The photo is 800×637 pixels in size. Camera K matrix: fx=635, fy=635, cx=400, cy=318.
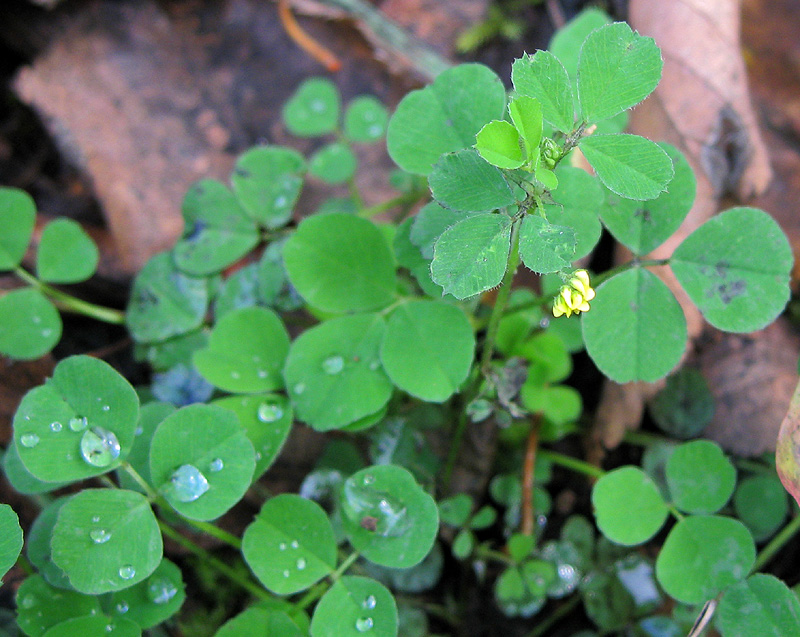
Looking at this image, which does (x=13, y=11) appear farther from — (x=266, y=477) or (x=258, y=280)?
(x=266, y=477)

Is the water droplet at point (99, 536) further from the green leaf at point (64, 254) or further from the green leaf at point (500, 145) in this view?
the green leaf at point (500, 145)

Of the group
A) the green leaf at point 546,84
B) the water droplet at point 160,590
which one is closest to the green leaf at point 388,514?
the water droplet at point 160,590

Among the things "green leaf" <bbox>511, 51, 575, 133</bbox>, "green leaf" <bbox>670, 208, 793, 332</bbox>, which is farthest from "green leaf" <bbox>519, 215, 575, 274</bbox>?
"green leaf" <bbox>670, 208, 793, 332</bbox>

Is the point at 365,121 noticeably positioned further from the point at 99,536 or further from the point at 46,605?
the point at 46,605

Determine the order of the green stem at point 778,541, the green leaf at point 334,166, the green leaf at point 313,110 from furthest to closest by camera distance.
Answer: the green leaf at point 313,110
the green leaf at point 334,166
the green stem at point 778,541

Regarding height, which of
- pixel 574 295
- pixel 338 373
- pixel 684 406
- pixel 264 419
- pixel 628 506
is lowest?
pixel 684 406

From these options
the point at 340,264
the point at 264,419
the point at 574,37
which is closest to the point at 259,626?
the point at 264,419
